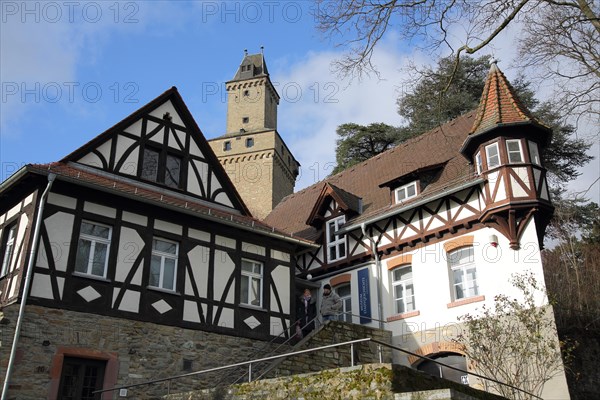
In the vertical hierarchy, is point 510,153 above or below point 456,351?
above

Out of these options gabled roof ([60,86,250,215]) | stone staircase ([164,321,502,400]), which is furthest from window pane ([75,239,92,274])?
stone staircase ([164,321,502,400])

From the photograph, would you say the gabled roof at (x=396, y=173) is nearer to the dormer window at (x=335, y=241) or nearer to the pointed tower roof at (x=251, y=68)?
the dormer window at (x=335, y=241)

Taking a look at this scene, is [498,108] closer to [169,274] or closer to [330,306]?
[330,306]

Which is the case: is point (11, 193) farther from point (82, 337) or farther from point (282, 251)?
point (282, 251)

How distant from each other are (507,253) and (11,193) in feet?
40.5

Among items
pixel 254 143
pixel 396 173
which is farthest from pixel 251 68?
pixel 396 173

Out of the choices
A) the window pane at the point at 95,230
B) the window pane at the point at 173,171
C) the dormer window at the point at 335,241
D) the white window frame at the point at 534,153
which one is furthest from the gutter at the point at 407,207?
the window pane at the point at 95,230

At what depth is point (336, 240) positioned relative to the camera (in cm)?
2081

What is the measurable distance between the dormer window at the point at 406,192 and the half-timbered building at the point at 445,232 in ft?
0.11

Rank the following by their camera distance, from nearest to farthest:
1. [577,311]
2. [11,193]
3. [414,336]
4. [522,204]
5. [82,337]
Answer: [82,337] < [11,193] < [522,204] < [414,336] < [577,311]

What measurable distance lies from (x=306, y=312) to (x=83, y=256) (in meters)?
6.67

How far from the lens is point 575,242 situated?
89.7 feet

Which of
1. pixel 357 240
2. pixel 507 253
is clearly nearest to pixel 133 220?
pixel 357 240

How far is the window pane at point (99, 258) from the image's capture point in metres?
14.1
